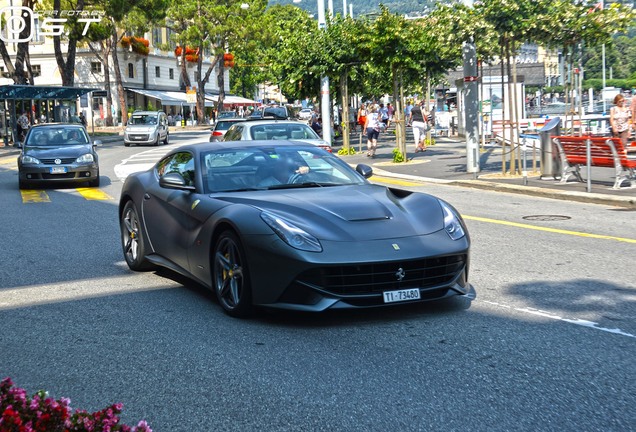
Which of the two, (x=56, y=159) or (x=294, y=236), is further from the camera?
(x=56, y=159)

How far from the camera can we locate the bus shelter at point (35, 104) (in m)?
49.4

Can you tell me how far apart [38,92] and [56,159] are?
100ft

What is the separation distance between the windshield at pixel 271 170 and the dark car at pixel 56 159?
1515 cm

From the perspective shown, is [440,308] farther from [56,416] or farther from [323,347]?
[56,416]

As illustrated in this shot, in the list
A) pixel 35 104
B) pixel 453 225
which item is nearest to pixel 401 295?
pixel 453 225

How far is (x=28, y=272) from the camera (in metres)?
9.90

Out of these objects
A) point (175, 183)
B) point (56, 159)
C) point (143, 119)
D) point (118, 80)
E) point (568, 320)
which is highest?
point (118, 80)

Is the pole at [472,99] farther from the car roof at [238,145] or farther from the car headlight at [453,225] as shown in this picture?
the car headlight at [453,225]

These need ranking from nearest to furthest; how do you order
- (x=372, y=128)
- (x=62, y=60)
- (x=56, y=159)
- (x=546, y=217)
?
(x=546, y=217) → (x=56, y=159) → (x=372, y=128) → (x=62, y=60)

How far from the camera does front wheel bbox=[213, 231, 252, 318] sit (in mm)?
6918

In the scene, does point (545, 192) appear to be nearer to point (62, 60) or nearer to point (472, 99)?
point (472, 99)

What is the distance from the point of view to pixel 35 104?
5381cm

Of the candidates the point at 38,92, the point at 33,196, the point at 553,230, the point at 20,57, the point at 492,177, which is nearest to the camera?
the point at 553,230

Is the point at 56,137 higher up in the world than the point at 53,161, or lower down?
higher up
